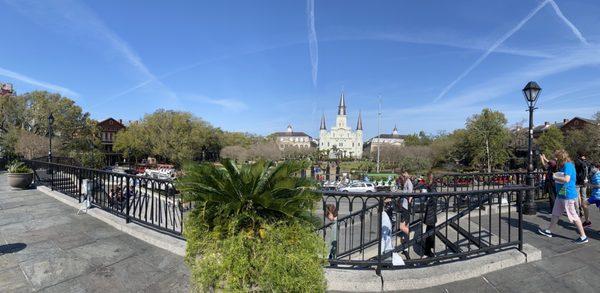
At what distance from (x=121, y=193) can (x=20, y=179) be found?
7486 mm

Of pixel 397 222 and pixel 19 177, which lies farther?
pixel 19 177

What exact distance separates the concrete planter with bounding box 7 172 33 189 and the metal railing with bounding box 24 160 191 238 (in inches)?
19.2

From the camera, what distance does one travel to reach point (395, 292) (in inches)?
128

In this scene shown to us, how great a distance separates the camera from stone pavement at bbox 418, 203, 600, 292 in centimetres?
342

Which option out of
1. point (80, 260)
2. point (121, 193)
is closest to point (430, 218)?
point (80, 260)

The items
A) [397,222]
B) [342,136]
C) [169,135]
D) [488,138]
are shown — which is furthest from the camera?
[342,136]

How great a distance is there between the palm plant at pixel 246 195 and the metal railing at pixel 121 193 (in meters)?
2.27

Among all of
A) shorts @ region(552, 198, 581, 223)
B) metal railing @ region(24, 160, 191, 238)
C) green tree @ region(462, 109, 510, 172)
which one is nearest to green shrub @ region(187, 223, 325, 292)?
metal railing @ region(24, 160, 191, 238)

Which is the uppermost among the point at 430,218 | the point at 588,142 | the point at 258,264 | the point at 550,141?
the point at 550,141

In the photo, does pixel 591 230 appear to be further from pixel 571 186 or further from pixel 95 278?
pixel 95 278

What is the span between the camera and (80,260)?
156 inches

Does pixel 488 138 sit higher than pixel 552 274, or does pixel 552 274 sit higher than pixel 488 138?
pixel 488 138

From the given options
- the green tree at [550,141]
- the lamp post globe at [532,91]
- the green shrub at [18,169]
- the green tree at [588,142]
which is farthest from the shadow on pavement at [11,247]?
the green tree at [550,141]

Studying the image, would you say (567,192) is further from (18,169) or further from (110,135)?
(110,135)
